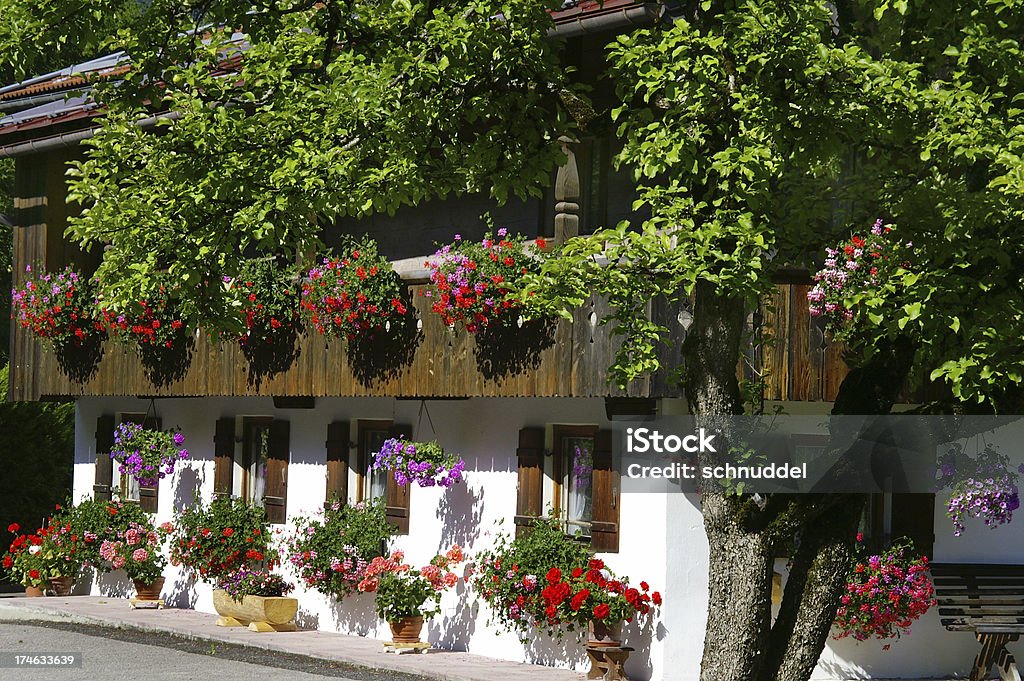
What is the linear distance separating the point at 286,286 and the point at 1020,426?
727 cm

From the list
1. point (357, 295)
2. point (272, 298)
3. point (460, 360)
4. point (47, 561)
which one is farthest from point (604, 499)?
point (47, 561)

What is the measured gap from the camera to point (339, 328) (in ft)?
52.1

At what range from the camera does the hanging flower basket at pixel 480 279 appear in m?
14.2

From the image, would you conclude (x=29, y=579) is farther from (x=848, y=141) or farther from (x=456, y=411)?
(x=848, y=141)

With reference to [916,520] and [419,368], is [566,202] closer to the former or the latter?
[419,368]

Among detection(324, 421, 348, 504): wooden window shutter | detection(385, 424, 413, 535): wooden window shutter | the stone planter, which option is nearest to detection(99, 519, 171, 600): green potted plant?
the stone planter

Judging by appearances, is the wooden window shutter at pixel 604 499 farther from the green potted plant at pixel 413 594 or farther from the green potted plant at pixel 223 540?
the green potted plant at pixel 223 540

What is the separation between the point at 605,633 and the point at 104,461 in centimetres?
953

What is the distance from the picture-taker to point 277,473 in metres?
18.5

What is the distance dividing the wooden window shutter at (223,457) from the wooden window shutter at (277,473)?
2.31 ft

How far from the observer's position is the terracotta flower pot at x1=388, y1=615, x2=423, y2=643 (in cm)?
1580

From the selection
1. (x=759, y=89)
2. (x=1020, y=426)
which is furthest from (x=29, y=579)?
(x=759, y=89)

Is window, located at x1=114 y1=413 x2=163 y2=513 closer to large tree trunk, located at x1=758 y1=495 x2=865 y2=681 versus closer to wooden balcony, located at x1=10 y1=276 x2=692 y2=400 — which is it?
wooden balcony, located at x1=10 y1=276 x2=692 y2=400

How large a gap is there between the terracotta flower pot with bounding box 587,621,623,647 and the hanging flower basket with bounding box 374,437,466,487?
2278 millimetres
